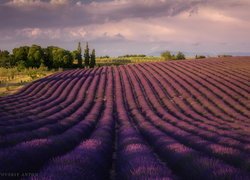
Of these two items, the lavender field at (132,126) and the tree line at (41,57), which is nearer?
the lavender field at (132,126)

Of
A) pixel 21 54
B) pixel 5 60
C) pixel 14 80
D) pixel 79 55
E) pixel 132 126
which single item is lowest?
pixel 14 80

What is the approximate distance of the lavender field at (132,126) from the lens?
6.61 m

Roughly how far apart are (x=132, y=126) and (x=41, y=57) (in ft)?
183

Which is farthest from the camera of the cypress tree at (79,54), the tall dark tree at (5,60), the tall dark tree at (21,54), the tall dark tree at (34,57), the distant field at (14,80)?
the cypress tree at (79,54)

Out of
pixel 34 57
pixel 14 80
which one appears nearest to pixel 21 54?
pixel 34 57

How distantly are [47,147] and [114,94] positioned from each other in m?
25.8

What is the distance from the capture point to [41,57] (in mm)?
70438

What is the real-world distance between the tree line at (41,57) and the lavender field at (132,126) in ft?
81.7

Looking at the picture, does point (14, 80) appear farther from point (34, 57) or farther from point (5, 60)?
point (5, 60)

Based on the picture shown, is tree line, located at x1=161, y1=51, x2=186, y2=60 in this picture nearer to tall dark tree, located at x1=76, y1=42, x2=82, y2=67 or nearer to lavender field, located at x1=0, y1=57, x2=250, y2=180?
tall dark tree, located at x1=76, y1=42, x2=82, y2=67

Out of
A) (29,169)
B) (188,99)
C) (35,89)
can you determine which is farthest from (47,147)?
(35,89)

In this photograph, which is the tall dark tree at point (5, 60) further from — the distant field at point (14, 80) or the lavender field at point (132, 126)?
the lavender field at point (132, 126)

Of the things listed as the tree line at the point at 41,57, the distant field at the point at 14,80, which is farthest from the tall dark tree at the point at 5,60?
the distant field at the point at 14,80

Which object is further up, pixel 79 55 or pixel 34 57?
pixel 79 55
